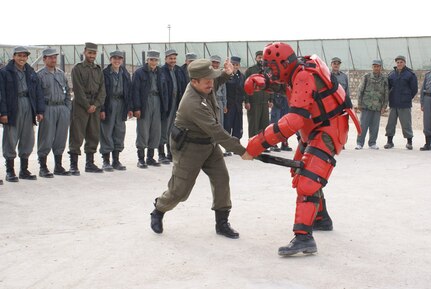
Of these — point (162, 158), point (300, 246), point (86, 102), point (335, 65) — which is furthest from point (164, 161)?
point (300, 246)

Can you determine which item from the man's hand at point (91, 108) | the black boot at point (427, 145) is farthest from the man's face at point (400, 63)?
the man's hand at point (91, 108)

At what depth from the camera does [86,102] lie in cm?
1096

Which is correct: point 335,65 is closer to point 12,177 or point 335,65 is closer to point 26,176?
point 26,176

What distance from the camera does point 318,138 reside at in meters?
6.46

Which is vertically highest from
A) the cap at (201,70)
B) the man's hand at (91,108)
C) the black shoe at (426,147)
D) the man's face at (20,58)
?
the man's face at (20,58)

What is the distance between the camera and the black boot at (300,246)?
618 centimetres

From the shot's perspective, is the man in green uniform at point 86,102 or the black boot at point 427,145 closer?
the man in green uniform at point 86,102

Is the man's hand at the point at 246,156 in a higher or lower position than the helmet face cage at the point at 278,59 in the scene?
lower

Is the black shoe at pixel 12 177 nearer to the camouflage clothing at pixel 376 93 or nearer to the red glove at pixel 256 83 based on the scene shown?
the red glove at pixel 256 83

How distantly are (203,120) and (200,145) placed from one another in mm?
359

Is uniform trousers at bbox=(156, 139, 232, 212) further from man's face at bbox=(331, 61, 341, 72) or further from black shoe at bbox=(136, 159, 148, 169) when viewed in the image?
man's face at bbox=(331, 61, 341, 72)

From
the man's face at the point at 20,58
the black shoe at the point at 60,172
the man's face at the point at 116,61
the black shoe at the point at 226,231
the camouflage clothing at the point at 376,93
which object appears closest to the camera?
the black shoe at the point at 226,231

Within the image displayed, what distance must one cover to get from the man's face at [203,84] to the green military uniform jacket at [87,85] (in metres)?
4.67

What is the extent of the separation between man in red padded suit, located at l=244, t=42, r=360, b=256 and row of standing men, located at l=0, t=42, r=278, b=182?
15.9 feet
